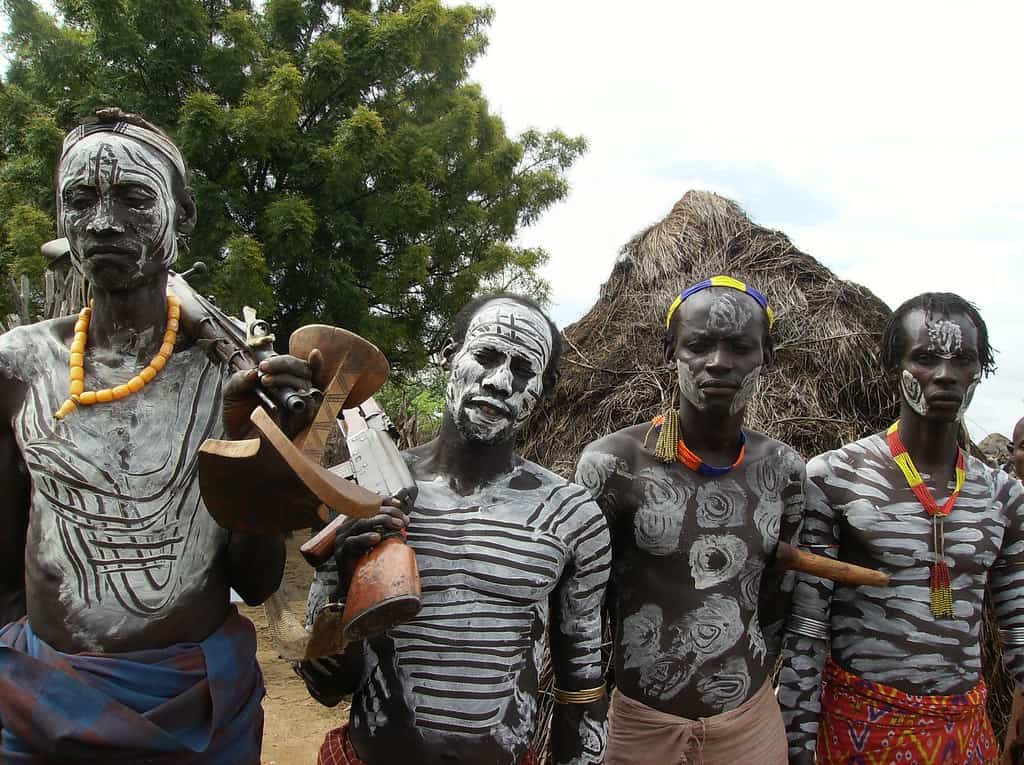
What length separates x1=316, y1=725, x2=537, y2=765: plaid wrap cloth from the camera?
6.76ft

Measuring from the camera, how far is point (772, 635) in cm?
274

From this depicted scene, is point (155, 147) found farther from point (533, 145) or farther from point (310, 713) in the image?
point (533, 145)

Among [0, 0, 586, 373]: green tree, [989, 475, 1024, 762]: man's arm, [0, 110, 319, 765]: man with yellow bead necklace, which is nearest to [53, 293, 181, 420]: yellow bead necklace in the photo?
[0, 110, 319, 765]: man with yellow bead necklace

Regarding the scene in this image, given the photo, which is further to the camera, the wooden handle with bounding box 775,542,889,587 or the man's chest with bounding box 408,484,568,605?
the wooden handle with bounding box 775,542,889,587

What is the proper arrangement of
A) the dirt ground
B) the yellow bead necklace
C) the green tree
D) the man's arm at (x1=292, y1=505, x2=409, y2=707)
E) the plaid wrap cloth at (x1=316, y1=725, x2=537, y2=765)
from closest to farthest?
the man's arm at (x1=292, y1=505, x2=409, y2=707)
the yellow bead necklace
the plaid wrap cloth at (x1=316, y1=725, x2=537, y2=765)
the dirt ground
the green tree

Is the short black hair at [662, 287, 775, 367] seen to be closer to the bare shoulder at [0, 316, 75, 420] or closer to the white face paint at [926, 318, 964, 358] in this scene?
the white face paint at [926, 318, 964, 358]

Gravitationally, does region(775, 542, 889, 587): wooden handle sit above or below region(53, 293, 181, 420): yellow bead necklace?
below

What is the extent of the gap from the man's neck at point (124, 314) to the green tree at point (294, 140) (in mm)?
6267

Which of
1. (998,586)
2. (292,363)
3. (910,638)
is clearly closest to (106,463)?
(292,363)

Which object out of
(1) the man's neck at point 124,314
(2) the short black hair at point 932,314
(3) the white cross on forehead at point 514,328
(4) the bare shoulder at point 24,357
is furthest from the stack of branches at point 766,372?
(4) the bare shoulder at point 24,357

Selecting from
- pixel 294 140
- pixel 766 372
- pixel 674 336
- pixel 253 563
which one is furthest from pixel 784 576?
pixel 294 140

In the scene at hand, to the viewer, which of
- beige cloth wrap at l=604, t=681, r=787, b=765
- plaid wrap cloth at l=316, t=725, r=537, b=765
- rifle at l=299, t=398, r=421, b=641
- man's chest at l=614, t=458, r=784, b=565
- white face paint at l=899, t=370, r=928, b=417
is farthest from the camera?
white face paint at l=899, t=370, r=928, b=417

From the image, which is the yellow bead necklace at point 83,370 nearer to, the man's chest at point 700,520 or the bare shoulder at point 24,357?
the bare shoulder at point 24,357

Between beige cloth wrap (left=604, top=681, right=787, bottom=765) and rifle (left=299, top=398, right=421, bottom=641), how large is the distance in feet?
3.44
